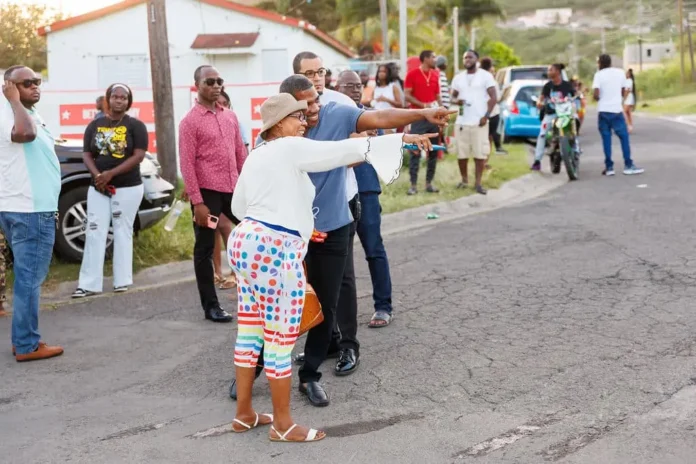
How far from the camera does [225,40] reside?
25.4 metres

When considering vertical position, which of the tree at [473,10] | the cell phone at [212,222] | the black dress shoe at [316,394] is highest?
the tree at [473,10]

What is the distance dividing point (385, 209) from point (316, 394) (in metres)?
6.91

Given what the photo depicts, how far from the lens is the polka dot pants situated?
4.59m

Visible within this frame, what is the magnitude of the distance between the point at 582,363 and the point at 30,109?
13.4ft

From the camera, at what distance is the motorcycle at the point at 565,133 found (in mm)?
14688

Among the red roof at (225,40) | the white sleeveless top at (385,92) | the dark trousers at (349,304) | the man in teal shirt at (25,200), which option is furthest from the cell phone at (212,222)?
the red roof at (225,40)

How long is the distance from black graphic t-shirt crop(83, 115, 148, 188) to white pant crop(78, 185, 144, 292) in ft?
0.55

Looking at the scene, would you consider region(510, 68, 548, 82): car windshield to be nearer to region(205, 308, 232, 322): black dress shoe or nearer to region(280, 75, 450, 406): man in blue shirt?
region(205, 308, 232, 322): black dress shoe

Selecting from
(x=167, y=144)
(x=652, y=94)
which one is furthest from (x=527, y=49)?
(x=167, y=144)

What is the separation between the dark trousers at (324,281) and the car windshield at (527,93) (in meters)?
16.8

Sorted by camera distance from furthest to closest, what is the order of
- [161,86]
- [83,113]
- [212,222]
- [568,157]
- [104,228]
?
[568,157]
[83,113]
[161,86]
[104,228]
[212,222]

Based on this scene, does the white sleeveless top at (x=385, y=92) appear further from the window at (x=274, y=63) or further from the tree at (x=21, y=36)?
the tree at (x=21, y=36)

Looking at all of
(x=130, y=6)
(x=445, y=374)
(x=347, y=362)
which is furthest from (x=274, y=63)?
(x=445, y=374)

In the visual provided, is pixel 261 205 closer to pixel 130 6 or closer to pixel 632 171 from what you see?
pixel 632 171
